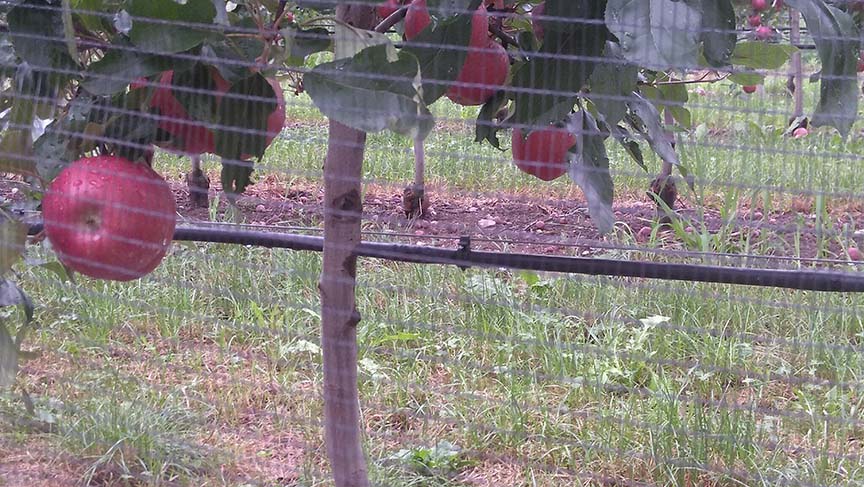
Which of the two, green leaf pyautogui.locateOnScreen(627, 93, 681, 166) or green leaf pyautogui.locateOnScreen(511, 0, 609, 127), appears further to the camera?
green leaf pyautogui.locateOnScreen(627, 93, 681, 166)

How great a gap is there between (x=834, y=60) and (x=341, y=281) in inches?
21.2

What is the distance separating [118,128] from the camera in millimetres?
737

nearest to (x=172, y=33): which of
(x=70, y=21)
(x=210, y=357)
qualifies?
(x=70, y=21)

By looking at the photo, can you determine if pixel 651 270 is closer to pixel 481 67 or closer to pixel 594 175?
pixel 594 175

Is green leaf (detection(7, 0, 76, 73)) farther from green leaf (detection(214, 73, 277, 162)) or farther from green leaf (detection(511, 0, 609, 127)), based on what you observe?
green leaf (detection(511, 0, 609, 127))

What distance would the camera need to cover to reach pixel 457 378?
1.97 metres

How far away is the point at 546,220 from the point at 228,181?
1.93 m

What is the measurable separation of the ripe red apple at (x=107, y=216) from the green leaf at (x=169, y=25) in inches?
4.5

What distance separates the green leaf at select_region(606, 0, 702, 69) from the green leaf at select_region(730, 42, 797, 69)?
1.04 feet

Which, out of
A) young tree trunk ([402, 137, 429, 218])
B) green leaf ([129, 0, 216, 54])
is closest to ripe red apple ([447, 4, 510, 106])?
green leaf ([129, 0, 216, 54])

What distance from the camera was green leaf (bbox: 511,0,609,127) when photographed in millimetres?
658

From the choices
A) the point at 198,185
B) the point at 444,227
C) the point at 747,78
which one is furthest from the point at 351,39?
the point at 444,227

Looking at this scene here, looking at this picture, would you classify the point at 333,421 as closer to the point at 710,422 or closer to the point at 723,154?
the point at 710,422

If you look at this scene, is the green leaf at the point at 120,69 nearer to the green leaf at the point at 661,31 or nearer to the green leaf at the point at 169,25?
the green leaf at the point at 169,25
